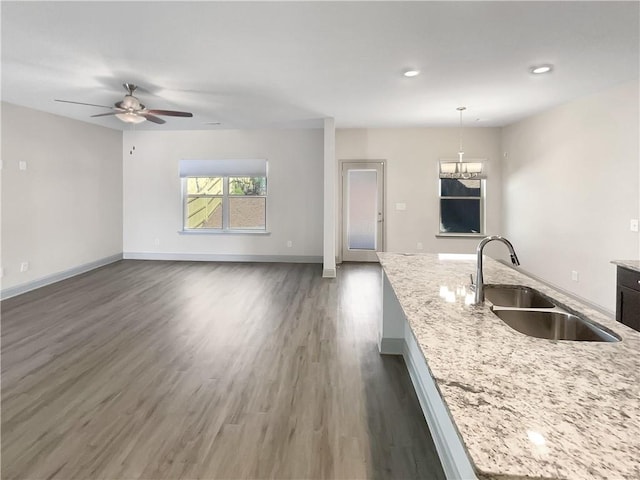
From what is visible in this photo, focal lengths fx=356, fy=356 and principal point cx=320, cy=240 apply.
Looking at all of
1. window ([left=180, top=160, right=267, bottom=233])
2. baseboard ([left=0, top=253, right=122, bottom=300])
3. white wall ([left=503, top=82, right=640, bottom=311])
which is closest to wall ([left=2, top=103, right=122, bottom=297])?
baseboard ([left=0, top=253, right=122, bottom=300])

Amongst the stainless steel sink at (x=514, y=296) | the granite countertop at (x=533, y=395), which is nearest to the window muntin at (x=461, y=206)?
the stainless steel sink at (x=514, y=296)

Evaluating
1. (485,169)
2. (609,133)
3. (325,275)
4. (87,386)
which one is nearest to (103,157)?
(325,275)

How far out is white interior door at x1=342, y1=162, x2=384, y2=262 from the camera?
277 inches

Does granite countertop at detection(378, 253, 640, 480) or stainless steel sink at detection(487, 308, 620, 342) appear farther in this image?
stainless steel sink at detection(487, 308, 620, 342)

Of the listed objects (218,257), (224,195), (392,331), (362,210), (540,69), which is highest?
(540,69)

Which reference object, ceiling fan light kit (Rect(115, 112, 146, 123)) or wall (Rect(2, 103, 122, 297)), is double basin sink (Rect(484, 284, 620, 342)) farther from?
wall (Rect(2, 103, 122, 297))

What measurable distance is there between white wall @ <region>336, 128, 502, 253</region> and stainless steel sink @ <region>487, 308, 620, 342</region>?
5271 mm

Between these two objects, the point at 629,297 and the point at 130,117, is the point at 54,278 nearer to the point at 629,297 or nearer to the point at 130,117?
the point at 130,117

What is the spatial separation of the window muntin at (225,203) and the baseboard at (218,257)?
0.56 m

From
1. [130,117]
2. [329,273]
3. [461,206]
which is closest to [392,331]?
[329,273]

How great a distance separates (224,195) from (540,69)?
573 centimetres

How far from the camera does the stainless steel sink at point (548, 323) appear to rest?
5.36 feet

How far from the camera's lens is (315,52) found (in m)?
3.07

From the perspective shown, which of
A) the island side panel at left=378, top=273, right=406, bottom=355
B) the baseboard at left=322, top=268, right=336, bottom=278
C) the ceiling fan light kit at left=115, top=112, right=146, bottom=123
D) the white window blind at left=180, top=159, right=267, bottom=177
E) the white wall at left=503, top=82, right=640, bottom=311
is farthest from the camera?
the white window blind at left=180, top=159, right=267, bottom=177
